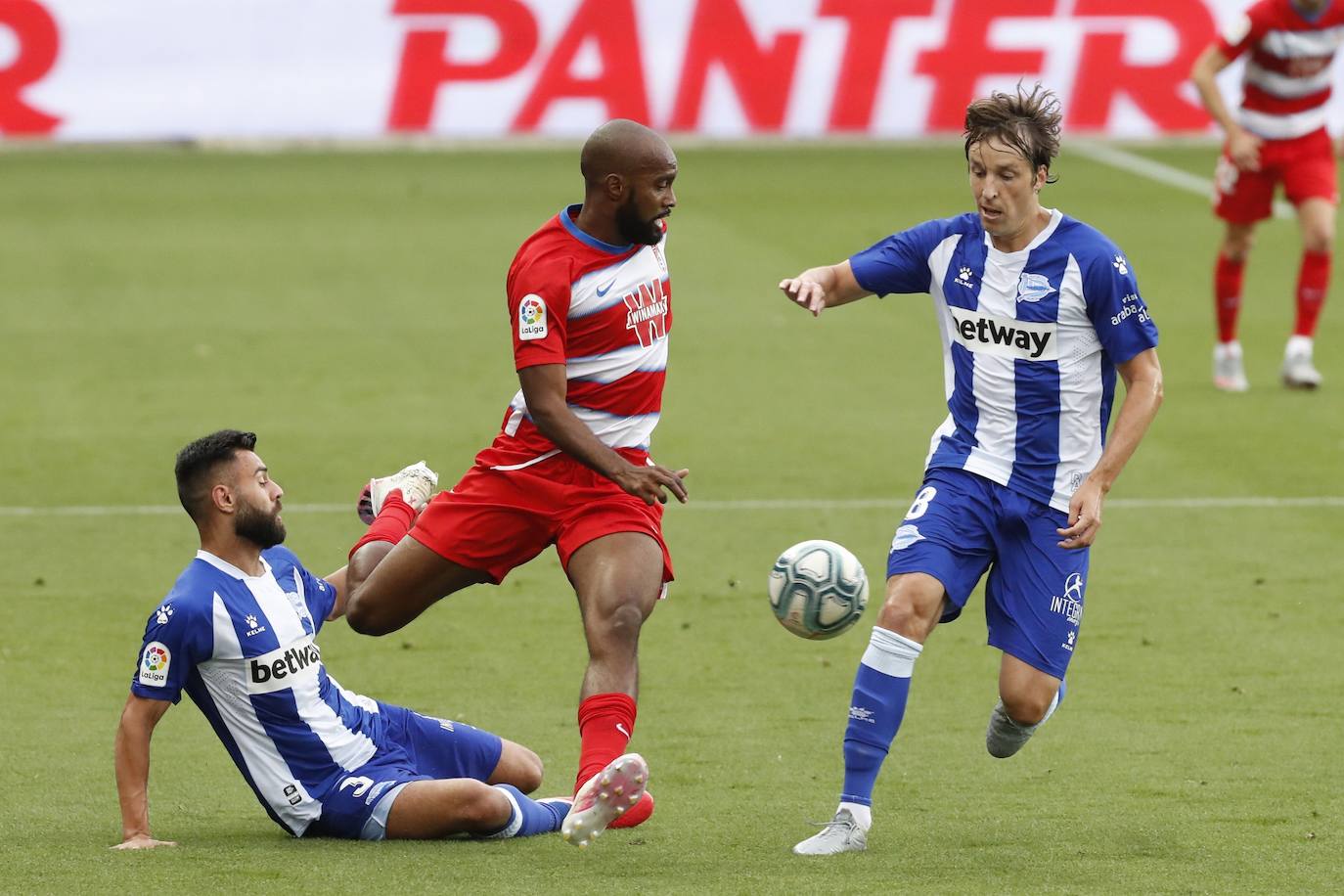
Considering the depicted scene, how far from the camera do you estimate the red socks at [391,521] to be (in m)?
7.34

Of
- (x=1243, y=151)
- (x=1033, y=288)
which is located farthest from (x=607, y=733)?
(x=1243, y=151)

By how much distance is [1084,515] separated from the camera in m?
6.30

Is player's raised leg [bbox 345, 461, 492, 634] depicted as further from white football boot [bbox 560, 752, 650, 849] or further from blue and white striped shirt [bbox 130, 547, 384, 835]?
white football boot [bbox 560, 752, 650, 849]

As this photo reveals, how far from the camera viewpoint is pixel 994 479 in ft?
22.0

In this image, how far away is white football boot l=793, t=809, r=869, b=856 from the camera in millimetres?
6113

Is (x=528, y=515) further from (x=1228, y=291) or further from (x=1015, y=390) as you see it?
(x=1228, y=291)

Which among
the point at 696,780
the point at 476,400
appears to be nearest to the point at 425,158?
the point at 476,400

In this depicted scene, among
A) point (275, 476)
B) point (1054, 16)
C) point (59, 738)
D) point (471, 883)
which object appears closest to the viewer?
point (471, 883)

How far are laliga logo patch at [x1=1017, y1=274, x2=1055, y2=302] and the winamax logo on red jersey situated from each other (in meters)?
1.15

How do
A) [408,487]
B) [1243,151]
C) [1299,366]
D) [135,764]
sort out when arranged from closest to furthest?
1. [135,764]
2. [408,487]
3. [1243,151]
4. [1299,366]

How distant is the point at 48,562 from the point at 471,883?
5142mm

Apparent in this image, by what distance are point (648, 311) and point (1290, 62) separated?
8.55 metres

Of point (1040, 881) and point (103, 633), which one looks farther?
point (103, 633)

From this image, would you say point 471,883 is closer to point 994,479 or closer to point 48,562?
point 994,479
